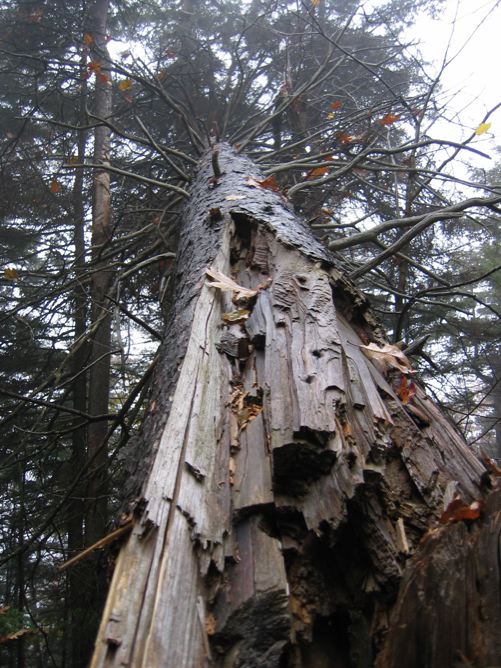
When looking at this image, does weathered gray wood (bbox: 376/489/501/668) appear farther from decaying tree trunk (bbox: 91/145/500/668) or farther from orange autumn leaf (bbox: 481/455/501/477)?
orange autumn leaf (bbox: 481/455/501/477)

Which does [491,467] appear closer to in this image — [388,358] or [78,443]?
[388,358]

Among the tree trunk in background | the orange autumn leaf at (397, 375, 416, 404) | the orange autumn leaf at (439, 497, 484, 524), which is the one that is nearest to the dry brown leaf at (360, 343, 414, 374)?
the orange autumn leaf at (397, 375, 416, 404)

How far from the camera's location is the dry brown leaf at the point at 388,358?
5.83ft

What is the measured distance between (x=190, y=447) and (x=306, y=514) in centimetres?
36

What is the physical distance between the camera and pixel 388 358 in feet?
5.88

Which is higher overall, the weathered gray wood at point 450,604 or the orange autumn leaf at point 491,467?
the orange autumn leaf at point 491,467

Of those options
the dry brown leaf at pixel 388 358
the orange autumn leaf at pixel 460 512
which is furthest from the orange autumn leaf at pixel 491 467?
the dry brown leaf at pixel 388 358

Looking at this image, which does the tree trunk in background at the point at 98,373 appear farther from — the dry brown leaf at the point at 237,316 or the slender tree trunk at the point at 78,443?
the dry brown leaf at the point at 237,316

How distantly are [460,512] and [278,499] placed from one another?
0.42m

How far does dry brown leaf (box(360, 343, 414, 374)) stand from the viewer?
1776 mm

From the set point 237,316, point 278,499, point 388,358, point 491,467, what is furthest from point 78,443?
point 491,467

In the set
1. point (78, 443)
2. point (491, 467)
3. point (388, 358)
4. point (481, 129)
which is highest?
point (481, 129)

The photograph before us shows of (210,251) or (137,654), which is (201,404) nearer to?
(137,654)

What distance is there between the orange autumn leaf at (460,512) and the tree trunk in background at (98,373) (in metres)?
2.88
